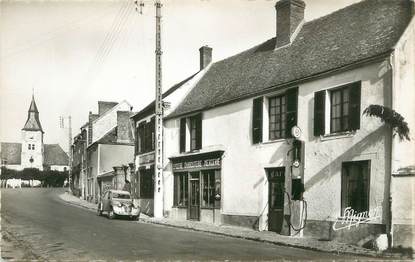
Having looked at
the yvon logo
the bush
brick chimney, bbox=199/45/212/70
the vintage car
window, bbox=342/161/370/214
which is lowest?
the bush

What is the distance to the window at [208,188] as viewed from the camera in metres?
22.5

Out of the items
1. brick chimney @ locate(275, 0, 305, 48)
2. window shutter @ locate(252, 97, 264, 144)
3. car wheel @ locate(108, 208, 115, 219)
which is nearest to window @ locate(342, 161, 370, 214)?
window shutter @ locate(252, 97, 264, 144)

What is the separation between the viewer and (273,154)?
18562 millimetres

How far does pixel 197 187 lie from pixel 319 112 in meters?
9.36

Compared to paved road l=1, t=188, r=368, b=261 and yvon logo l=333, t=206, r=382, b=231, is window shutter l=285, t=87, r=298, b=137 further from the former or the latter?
paved road l=1, t=188, r=368, b=261

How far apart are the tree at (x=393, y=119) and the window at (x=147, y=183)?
17.2 meters

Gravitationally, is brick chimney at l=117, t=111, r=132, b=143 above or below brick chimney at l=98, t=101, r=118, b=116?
below

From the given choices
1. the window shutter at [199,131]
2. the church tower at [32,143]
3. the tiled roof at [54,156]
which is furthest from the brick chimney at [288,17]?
the tiled roof at [54,156]

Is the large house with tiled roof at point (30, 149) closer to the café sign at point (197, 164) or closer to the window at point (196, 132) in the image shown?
the café sign at point (197, 164)

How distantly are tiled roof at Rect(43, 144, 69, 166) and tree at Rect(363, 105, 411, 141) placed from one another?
3905 inches

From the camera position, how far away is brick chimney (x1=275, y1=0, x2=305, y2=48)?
831 inches

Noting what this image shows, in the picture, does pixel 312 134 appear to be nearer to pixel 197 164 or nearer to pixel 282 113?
pixel 282 113

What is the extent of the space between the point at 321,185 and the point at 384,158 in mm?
2806

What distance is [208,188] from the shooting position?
75.0ft
